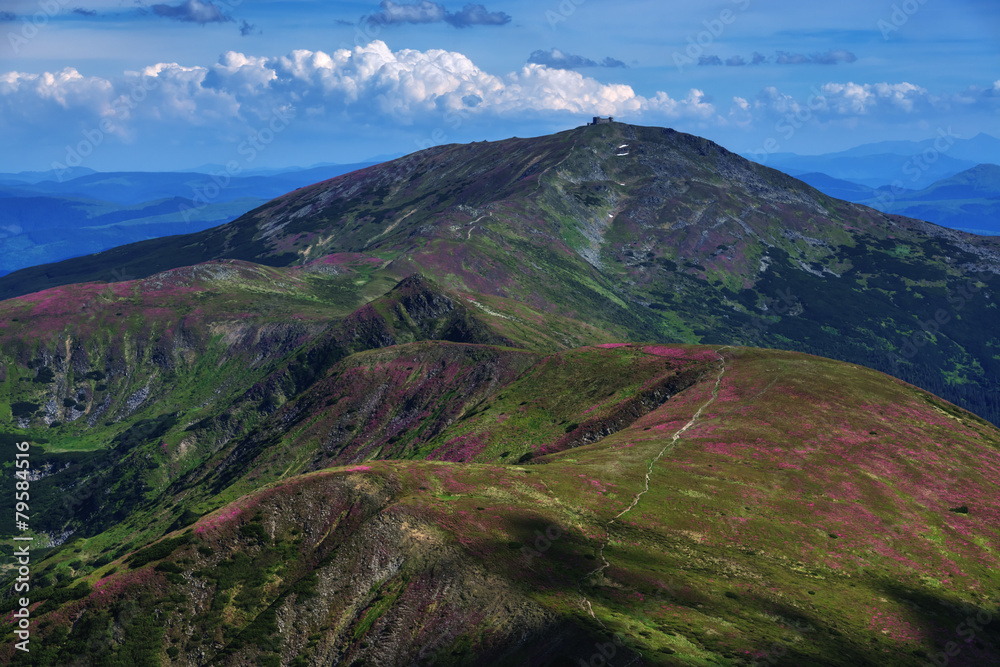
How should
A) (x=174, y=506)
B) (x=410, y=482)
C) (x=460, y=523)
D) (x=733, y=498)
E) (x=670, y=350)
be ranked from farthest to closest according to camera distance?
(x=174, y=506) < (x=670, y=350) < (x=733, y=498) < (x=410, y=482) < (x=460, y=523)

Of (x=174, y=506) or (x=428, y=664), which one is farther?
(x=174, y=506)

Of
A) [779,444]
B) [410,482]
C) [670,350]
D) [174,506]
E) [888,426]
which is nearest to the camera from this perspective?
[410,482]

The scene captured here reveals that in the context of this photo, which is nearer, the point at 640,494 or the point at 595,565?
the point at 595,565

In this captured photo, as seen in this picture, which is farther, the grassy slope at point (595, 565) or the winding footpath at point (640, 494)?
the winding footpath at point (640, 494)

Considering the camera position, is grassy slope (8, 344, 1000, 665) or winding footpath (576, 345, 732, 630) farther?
winding footpath (576, 345, 732, 630)

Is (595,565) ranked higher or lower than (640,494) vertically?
lower

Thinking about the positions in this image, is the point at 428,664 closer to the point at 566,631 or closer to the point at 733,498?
the point at 566,631

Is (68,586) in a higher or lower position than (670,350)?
lower

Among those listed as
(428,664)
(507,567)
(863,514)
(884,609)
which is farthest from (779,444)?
(428,664)
